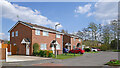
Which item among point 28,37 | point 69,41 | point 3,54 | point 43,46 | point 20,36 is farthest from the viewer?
point 69,41

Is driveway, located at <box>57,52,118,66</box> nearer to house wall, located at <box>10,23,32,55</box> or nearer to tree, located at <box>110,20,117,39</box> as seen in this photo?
house wall, located at <box>10,23,32,55</box>

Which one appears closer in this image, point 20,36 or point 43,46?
point 20,36

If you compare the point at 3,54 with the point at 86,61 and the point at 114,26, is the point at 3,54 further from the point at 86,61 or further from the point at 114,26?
the point at 114,26

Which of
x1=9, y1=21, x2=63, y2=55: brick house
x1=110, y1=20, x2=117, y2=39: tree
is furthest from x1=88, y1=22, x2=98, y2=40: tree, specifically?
x1=9, y1=21, x2=63, y2=55: brick house

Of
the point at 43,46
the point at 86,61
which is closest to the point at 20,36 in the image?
the point at 43,46

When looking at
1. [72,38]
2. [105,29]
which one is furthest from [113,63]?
[105,29]

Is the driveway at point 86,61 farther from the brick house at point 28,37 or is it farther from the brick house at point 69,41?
the brick house at point 69,41

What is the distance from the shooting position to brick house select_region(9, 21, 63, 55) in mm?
20641

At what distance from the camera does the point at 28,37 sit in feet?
69.3

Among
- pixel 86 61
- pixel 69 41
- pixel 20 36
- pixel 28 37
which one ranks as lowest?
pixel 86 61

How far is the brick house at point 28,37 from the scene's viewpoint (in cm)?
2064

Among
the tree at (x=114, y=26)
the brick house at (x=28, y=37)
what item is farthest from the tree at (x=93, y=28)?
the brick house at (x=28, y=37)

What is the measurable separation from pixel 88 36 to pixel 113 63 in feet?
130

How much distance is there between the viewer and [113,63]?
35.4ft
